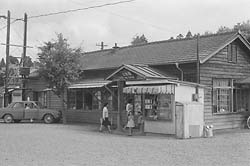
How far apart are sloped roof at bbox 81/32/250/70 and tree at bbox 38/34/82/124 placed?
5.94 ft

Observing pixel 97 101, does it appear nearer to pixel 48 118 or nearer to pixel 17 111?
pixel 48 118

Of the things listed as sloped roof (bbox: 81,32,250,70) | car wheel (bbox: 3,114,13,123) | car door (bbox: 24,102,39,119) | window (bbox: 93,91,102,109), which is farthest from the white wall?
car wheel (bbox: 3,114,13,123)

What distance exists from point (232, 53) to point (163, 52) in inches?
160

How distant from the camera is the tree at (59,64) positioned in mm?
25656

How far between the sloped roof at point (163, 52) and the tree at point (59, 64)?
1811 mm

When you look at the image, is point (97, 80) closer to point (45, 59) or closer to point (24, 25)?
point (45, 59)

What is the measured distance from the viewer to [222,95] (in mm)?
23156

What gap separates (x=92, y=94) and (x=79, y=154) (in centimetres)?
1413

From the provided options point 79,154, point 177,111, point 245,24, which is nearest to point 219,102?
point 177,111

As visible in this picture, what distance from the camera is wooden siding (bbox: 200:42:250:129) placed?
21750 mm

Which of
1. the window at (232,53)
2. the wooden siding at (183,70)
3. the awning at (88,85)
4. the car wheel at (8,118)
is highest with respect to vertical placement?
the window at (232,53)

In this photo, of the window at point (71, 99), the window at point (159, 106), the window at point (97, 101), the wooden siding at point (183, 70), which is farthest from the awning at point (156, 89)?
the window at point (71, 99)

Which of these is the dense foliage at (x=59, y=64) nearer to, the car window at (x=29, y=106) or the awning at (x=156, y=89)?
the car window at (x=29, y=106)

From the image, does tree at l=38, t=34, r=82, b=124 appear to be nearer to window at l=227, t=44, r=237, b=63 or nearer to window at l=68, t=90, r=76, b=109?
window at l=68, t=90, r=76, b=109
